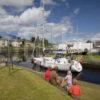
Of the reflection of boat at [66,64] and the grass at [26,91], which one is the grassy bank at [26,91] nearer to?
the grass at [26,91]

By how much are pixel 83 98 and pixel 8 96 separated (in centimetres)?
637

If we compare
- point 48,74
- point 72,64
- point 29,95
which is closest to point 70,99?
point 29,95

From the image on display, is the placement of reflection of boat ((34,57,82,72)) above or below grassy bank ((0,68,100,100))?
below

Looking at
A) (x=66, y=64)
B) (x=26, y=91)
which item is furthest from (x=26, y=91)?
(x=66, y=64)

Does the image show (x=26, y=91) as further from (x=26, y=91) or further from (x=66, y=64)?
(x=66, y=64)

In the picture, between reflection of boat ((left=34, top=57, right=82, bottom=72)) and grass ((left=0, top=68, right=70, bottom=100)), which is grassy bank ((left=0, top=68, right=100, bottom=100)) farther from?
reflection of boat ((left=34, top=57, right=82, bottom=72))

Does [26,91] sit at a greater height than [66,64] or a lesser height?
greater

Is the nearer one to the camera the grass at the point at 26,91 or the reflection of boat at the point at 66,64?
the grass at the point at 26,91

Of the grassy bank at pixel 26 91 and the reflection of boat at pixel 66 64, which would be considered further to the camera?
the reflection of boat at pixel 66 64

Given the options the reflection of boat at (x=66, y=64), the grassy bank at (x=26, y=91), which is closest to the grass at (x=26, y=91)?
the grassy bank at (x=26, y=91)

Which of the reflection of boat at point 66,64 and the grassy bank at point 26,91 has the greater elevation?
the grassy bank at point 26,91

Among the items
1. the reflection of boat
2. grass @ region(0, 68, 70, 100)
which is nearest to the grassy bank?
grass @ region(0, 68, 70, 100)

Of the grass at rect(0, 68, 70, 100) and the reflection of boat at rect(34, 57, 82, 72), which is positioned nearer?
the grass at rect(0, 68, 70, 100)

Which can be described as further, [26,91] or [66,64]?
[66,64]
